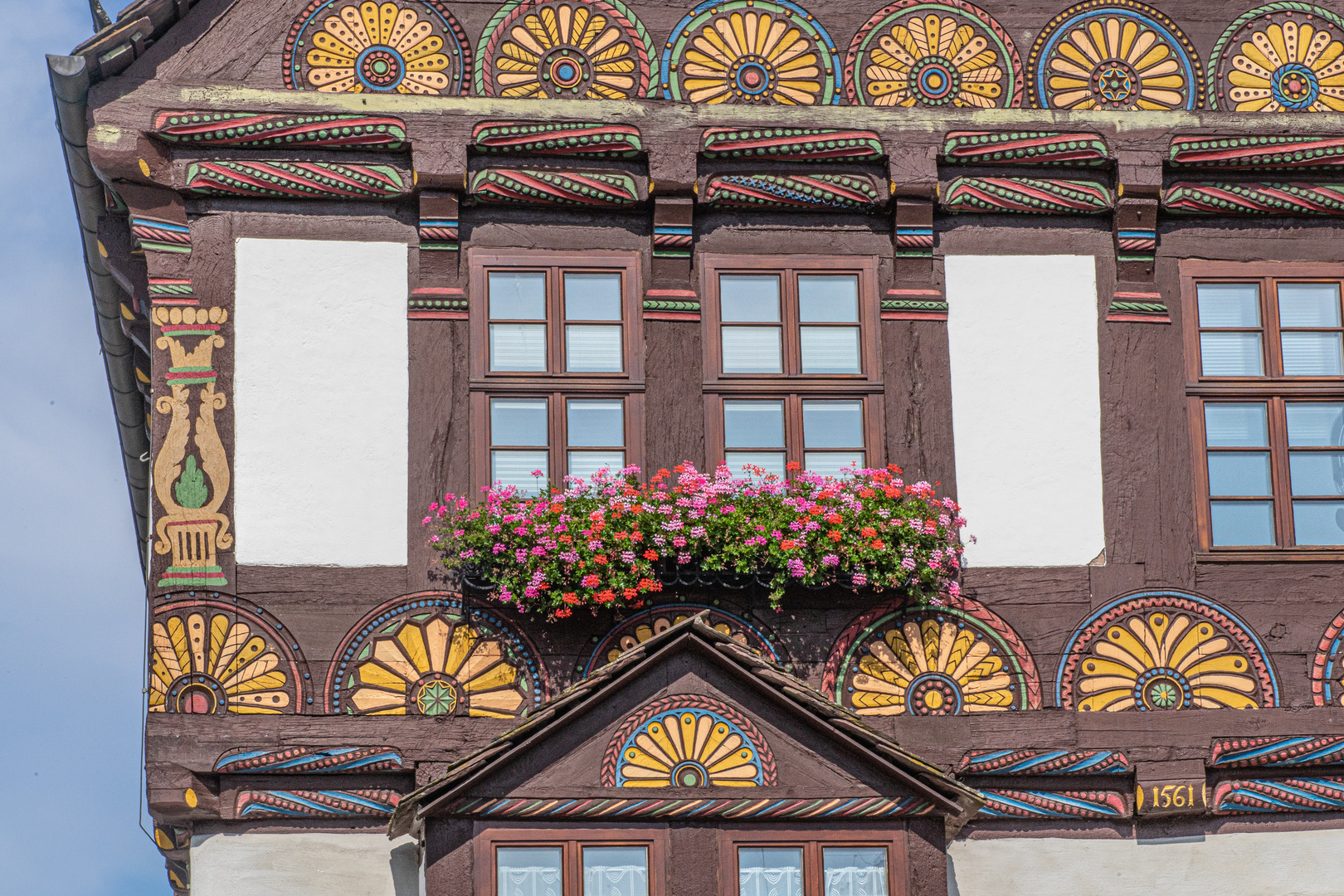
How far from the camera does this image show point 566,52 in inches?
550

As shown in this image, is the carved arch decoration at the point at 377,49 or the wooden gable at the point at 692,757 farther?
the carved arch decoration at the point at 377,49

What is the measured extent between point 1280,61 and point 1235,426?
2300 millimetres

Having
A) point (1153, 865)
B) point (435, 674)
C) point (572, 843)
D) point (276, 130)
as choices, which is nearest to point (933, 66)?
point (276, 130)

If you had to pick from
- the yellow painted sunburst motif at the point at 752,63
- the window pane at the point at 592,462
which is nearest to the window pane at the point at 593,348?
the window pane at the point at 592,462

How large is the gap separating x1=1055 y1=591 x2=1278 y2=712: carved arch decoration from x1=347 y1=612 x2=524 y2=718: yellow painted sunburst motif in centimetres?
302

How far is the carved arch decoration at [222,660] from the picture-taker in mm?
12703

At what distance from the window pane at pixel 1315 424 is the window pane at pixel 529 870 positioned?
4889 millimetres

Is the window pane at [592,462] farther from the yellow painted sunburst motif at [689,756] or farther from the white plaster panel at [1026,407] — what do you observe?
the white plaster panel at [1026,407]

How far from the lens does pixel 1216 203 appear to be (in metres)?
14.0

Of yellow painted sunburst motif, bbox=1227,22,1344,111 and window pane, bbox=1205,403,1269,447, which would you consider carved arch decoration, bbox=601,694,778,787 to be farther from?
yellow painted sunburst motif, bbox=1227,22,1344,111

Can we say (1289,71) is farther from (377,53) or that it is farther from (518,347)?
(377,53)

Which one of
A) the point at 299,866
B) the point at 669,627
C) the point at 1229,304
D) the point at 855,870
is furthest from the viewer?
the point at 1229,304

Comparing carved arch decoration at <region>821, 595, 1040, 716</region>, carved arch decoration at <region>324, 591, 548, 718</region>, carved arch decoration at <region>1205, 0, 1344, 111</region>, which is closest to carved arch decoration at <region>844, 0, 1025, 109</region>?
carved arch decoration at <region>1205, 0, 1344, 111</region>

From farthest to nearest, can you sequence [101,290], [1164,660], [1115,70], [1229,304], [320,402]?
[101,290] → [1115,70] → [1229,304] → [320,402] → [1164,660]
